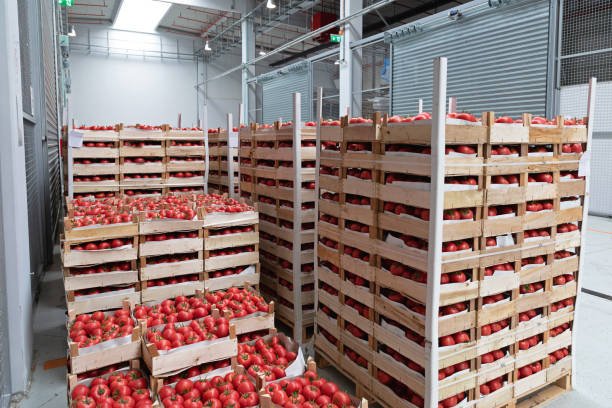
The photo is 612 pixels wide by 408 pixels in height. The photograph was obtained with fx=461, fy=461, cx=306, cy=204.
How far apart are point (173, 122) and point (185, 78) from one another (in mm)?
2407

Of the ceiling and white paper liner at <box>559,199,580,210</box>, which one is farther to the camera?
the ceiling

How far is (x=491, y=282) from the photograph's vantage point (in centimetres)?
310

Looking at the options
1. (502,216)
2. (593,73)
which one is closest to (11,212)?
(502,216)

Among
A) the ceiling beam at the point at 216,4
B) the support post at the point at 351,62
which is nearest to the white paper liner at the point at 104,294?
the support post at the point at 351,62

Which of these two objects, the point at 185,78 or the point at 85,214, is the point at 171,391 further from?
the point at 185,78

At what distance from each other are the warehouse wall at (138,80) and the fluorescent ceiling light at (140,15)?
17.4 inches

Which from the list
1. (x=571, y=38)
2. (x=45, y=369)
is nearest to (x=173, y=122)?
(x=571, y=38)

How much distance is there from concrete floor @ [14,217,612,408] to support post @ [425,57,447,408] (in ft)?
3.93

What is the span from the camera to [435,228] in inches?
109

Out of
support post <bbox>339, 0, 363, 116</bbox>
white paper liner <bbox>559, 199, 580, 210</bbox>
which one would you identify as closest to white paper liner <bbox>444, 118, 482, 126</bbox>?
white paper liner <bbox>559, 199, 580, 210</bbox>

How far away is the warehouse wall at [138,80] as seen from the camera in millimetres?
21266

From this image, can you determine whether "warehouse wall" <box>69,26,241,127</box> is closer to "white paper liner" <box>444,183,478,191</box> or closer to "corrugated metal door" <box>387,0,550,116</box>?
"corrugated metal door" <box>387,0,550,116</box>

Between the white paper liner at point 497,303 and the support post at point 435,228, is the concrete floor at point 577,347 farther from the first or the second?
the support post at point 435,228

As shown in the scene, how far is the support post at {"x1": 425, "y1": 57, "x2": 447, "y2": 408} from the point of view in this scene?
270cm
